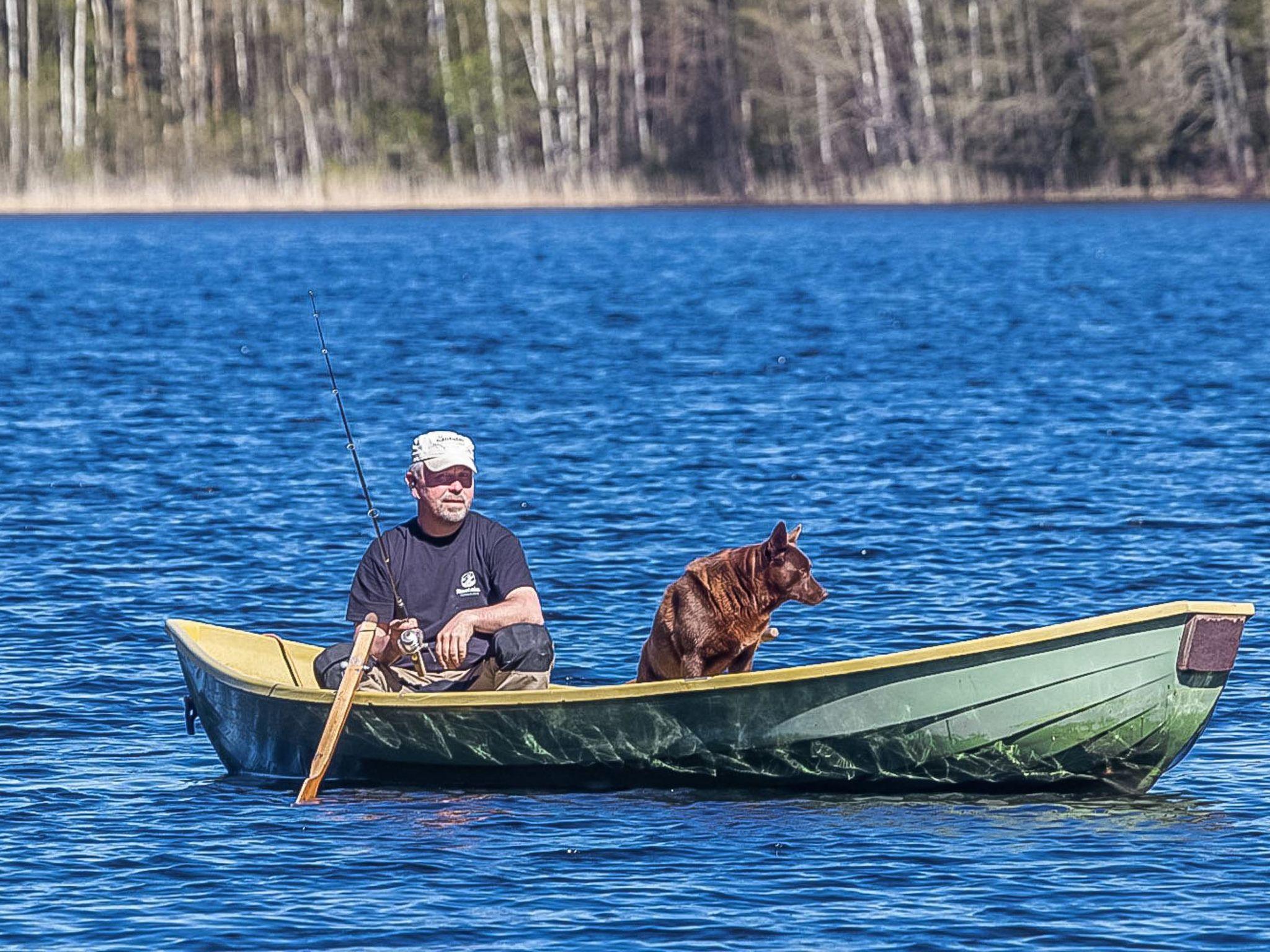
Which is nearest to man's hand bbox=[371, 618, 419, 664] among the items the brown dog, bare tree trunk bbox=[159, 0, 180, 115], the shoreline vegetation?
the brown dog

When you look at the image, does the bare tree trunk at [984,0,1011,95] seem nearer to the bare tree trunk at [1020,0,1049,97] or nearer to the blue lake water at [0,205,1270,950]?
the bare tree trunk at [1020,0,1049,97]

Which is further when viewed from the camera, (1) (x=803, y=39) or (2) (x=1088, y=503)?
(1) (x=803, y=39)

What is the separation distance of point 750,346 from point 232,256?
26.7 m

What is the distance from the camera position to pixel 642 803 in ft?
34.7

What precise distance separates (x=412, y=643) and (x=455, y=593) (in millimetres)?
312

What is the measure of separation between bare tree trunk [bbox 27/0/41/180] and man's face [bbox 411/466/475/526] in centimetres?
6430

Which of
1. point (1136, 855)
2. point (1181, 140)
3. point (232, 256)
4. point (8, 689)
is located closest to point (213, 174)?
point (232, 256)

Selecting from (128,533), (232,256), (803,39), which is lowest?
(128,533)

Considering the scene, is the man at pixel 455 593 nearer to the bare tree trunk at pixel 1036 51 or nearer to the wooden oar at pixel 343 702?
the wooden oar at pixel 343 702

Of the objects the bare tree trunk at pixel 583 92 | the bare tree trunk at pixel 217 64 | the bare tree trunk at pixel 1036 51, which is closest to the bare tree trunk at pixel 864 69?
the bare tree trunk at pixel 1036 51

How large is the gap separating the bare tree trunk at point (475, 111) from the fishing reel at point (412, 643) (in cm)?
6502

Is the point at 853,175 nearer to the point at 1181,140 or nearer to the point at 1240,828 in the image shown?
the point at 1181,140

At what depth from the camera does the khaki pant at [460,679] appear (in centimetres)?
1073

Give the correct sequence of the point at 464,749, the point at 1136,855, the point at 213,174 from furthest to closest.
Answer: the point at 213,174 < the point at 464,749 < the point at 1136,855
